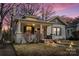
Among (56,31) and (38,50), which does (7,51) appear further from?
(56,31)

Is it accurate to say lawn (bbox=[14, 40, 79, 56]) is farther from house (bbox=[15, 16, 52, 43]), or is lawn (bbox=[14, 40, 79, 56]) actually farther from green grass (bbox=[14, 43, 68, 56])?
house (bbox=[15, 16, 52, 43])

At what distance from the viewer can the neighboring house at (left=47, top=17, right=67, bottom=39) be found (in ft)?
13.5

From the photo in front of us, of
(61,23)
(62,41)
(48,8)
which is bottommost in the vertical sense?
(62,41)

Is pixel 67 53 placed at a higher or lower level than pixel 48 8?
lower

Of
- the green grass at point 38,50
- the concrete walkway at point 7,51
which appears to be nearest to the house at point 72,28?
the green grass at point 38,50

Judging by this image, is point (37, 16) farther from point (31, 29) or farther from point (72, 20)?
point (72, 20)

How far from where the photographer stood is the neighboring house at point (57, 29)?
4113 mm

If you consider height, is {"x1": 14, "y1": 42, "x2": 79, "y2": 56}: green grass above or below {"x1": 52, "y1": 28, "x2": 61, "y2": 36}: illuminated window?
below

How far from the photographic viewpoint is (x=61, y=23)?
4.14m

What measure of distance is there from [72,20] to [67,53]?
576 mm

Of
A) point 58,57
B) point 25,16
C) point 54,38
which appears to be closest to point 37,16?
point 25,16

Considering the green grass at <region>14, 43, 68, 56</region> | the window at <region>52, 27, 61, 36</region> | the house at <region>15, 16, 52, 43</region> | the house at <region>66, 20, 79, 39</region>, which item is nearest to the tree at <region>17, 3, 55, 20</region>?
the house at <region>15, 16, 52, 43</region>

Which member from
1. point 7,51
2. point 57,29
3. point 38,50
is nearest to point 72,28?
point 57,29

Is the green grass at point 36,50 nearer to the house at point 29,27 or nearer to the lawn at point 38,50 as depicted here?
the lawn at point 38,50
